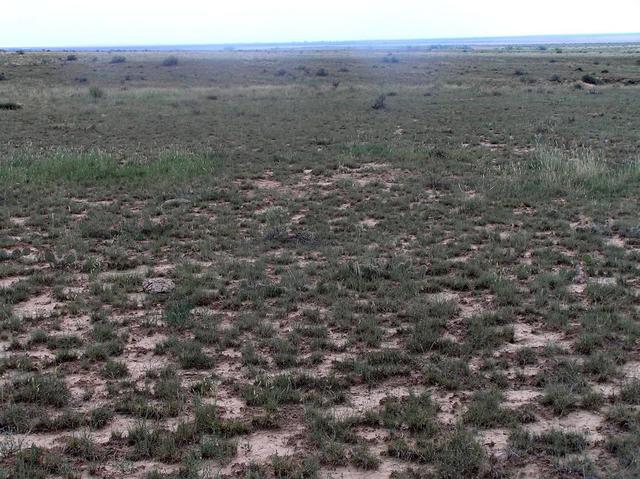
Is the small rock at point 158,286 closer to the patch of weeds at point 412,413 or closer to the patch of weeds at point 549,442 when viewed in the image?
the patch of weeds at point 412,413

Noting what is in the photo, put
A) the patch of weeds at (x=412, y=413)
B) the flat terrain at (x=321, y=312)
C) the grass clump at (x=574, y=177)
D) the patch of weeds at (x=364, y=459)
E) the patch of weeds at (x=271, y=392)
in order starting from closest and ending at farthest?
the patch of weeds at (x=364, y=459) < the flat terrain at (x=321, y=312) < the patch of weeds at (x=412, y=413) < the patch of weeds at (x=271, y=392) < the grass clump at (x=574, y=177)

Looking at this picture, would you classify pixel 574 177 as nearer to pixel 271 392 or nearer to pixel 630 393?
pixel 630 393

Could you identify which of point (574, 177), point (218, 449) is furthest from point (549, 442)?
point (574, 177)

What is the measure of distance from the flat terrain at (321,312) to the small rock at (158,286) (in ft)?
0.08

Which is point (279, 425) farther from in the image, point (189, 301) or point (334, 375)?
point (189, 301)

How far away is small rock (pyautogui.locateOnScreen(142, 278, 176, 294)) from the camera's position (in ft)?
24.5

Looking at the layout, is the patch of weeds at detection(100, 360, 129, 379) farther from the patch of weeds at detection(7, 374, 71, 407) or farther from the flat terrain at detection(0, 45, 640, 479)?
the patch of weeds at detection(7, 374, 71, 407)

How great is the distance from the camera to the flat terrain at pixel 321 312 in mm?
4379

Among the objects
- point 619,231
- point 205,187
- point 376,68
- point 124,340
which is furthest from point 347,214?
point 376,68

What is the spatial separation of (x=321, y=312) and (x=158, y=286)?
83.7 inches

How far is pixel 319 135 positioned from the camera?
20.0 metres

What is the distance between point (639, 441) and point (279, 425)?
261cm

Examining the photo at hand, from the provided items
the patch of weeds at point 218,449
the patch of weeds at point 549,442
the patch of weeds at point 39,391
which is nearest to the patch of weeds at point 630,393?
the patch of weeds at point 549,442

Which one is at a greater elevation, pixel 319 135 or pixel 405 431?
pixel 319 135
